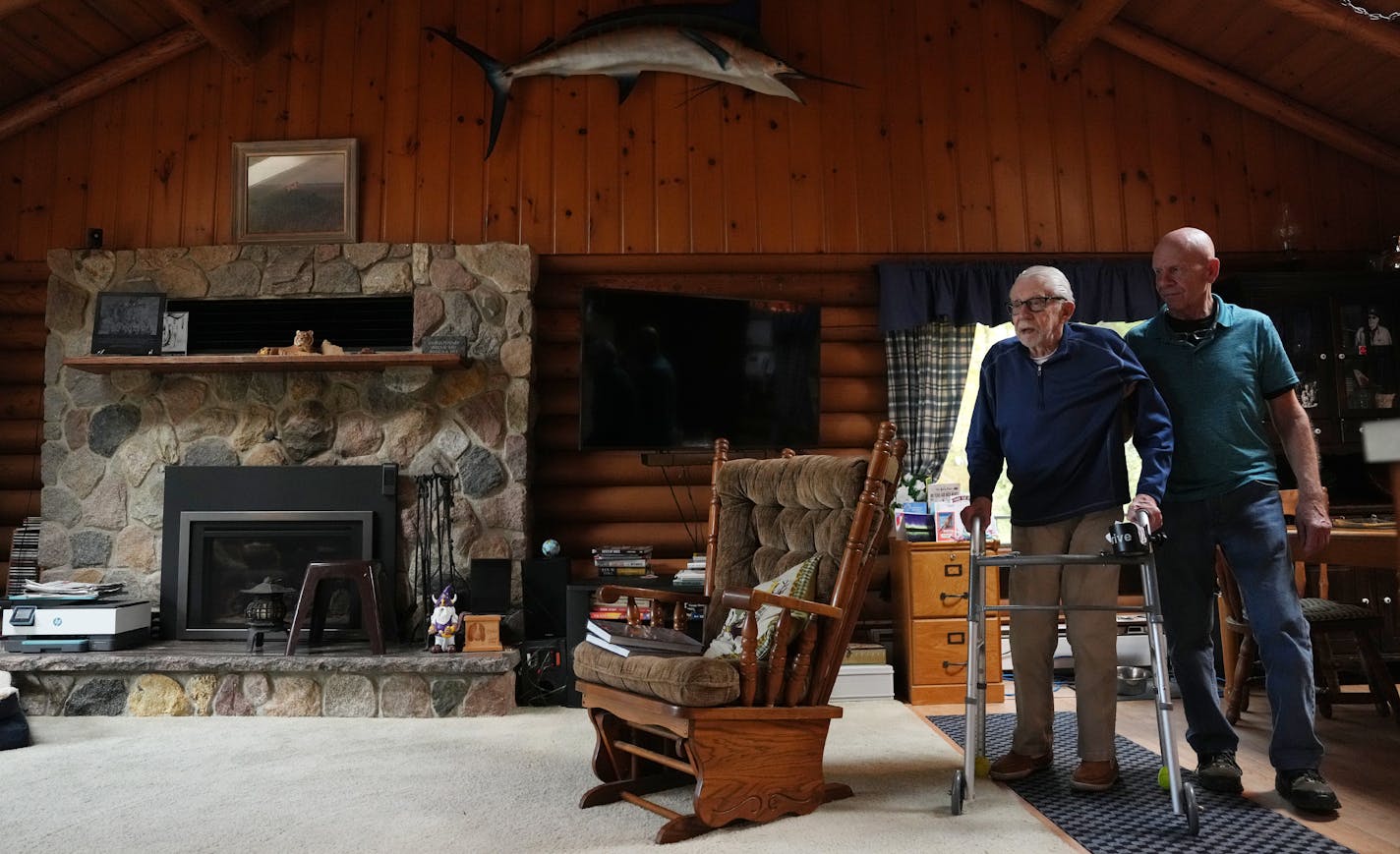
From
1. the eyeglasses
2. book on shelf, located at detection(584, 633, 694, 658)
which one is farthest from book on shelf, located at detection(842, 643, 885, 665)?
the eyeglasses

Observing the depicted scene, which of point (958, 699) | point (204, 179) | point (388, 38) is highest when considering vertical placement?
point (388, 38)

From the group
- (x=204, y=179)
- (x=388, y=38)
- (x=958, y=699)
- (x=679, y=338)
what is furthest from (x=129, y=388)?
(x=958, y=699)

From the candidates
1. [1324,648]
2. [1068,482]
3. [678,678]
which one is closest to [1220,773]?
[1068,482]

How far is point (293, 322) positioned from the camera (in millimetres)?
5078

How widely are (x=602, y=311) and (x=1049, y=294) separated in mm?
2563

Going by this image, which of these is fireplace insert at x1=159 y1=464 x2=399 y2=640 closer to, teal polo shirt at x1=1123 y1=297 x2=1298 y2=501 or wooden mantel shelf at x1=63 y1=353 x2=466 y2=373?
wooden mantel shelf at x1=63 y1=353 x2=466 y2=373

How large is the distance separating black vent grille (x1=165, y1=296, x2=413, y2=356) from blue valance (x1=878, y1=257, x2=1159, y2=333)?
2.64 m

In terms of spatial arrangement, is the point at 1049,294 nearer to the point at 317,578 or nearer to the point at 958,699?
the point at 958,699

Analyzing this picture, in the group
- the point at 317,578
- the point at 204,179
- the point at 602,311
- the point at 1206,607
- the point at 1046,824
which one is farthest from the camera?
the point at 204,179

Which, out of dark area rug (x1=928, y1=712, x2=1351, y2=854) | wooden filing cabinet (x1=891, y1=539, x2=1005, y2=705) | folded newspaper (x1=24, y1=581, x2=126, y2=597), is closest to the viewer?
dark area rug (x1=928, y1=712, x2=1351, y2=854)

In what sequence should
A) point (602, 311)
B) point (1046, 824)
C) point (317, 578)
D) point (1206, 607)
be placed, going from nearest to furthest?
point (1046, 824), point (1206, 607), point (317, 578), point (602, 311)

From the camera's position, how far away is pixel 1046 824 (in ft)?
8.46

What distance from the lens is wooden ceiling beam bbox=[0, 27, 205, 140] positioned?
17.7 feet

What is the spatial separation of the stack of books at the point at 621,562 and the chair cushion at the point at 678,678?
2144 millimetres
